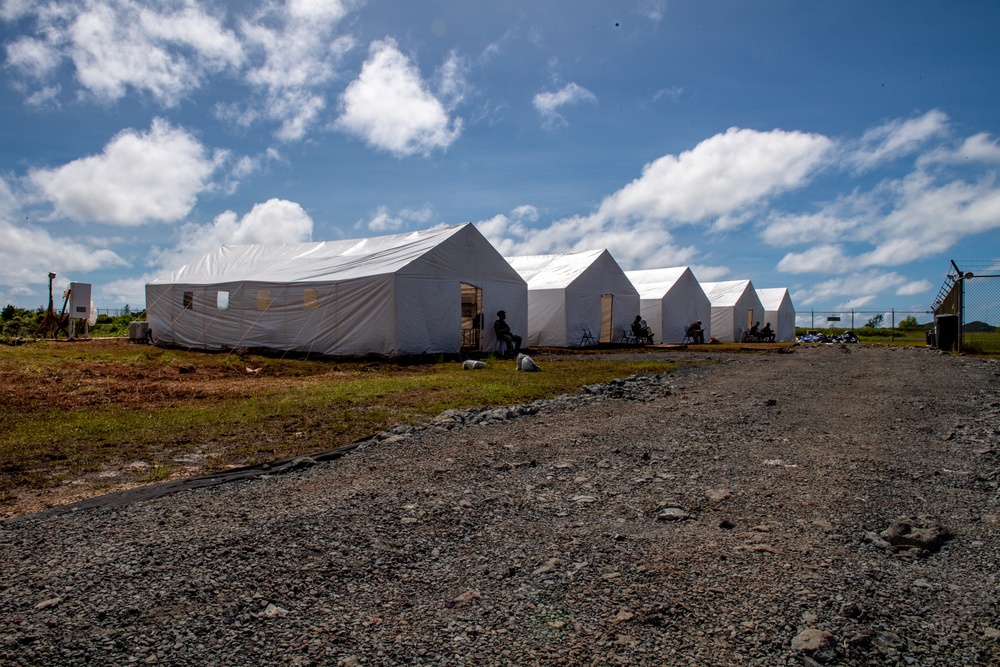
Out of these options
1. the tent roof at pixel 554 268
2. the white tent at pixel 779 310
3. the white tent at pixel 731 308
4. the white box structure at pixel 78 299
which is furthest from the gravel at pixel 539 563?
the white tent at pixel 779 310

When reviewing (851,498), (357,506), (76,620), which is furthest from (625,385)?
(76,620)

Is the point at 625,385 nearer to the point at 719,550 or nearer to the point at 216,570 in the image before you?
the point at 719,550

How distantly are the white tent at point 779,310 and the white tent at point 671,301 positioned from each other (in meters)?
10.7

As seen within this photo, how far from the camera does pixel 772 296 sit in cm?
4091

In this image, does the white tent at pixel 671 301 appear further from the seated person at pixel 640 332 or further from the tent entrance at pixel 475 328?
the tent entrance at pixel 475 328

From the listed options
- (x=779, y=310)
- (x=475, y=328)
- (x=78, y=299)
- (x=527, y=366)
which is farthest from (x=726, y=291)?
(x=78, y=299)

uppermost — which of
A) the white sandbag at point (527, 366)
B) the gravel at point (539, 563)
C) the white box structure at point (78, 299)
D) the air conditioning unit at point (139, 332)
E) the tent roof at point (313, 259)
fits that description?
the tent roof at point (313, 259)

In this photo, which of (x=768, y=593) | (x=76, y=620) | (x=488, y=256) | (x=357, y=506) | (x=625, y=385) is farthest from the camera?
(x=488, y=256)

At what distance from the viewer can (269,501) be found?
3.54 m

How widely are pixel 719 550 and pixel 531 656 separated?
1180 mm

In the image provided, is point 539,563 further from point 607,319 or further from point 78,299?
point 78,299

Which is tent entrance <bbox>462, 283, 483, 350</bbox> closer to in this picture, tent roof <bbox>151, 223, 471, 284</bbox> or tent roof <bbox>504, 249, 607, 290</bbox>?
tent roof <bbox>151, 223, 471, 284</bbox>

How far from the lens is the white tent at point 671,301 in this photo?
27359 millimetres

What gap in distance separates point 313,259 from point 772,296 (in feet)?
106
